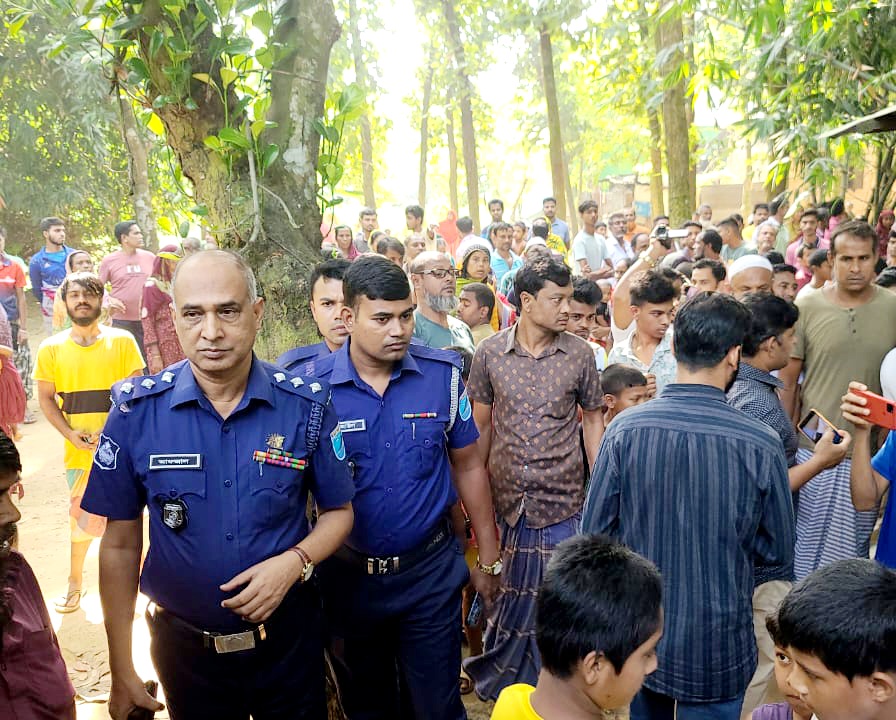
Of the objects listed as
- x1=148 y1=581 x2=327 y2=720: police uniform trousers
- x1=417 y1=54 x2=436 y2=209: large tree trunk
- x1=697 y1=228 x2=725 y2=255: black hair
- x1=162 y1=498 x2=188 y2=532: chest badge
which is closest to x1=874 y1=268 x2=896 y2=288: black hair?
x1=697 y1=228 x2=725 y2=255: black hair

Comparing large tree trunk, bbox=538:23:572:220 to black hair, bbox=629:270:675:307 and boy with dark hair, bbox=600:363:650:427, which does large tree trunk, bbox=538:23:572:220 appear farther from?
boy with dark hair, bbox=600:363:650:427

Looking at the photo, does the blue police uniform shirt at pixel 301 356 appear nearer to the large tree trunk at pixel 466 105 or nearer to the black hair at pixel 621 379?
the black hair at pixel 621 379

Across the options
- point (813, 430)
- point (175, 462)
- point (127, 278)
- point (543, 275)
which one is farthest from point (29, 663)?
point (127, 278)

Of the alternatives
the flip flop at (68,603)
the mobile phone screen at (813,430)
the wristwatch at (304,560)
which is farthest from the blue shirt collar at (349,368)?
the flip flop at (68,603)

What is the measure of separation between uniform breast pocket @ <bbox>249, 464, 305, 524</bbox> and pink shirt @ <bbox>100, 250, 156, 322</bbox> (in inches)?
267

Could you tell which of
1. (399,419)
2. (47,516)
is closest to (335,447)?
(399,419)

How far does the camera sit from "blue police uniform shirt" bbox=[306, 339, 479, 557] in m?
2.83

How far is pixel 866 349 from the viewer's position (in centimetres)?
425

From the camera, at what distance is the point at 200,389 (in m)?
2.28

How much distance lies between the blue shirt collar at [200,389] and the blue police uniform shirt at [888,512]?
238 cm

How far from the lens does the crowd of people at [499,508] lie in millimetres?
1726

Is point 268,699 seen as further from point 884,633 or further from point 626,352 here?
point 626,352

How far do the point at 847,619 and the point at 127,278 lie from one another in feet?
26.9

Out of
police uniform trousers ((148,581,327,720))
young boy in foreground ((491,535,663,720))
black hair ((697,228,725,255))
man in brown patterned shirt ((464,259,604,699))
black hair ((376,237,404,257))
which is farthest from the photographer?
black hair ((376,237,404,257))
